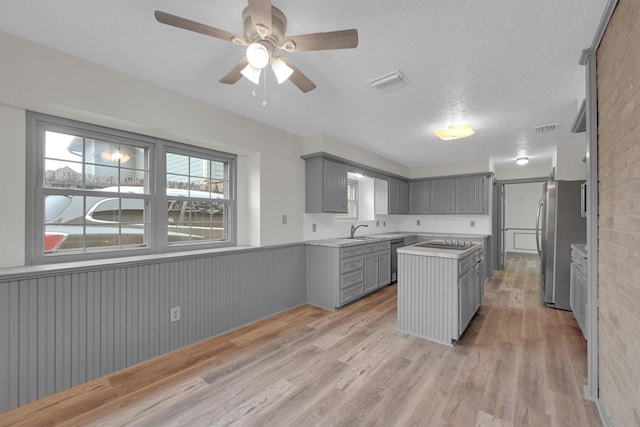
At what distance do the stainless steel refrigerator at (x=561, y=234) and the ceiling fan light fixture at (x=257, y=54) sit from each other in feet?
13.2

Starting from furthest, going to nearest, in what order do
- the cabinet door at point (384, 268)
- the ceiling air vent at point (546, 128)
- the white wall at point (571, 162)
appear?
the cabinet door at point (384, 268), the white wall at point (571, 162), the ceiling air vent at point (546, 128)

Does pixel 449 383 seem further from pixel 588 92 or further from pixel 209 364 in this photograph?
pixel 588 92

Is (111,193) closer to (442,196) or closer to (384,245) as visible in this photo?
(384,245)

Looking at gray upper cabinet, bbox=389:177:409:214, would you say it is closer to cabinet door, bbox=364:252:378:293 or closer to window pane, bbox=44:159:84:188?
cabinet door, bbox=364:252:378:293

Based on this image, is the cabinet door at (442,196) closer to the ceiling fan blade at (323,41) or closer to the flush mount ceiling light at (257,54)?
the ceiling fan blade at (323,41)

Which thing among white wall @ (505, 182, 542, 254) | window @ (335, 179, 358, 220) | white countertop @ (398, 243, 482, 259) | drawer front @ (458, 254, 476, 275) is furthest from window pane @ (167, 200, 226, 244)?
white wall @ (505, 182, 542, 254)

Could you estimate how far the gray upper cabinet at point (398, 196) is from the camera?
18.4 feet

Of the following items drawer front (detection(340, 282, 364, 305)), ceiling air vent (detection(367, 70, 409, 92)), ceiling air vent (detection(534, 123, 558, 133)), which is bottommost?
drawer front (detection(340, 282, 364, 305))

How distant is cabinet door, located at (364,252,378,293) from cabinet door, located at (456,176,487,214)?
2.47 meters

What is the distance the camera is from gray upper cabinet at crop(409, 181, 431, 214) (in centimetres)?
611

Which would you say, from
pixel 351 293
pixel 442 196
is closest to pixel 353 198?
pixel 442 196

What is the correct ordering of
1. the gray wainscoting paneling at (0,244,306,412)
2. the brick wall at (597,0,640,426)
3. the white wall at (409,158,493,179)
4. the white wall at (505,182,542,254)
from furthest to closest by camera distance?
the white wall at (505,182,542,254) → the white wall at (409,158,493,179) → the gray wainscoting paneling at (0,244,306,412) → the brick wall at (597,0,640,426)

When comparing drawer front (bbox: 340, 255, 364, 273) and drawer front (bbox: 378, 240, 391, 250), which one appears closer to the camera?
drawer front (bbox: 340, 255, 364, 273)

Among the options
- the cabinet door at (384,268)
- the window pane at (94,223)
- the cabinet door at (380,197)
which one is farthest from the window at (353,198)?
the window pane at (94,223)
